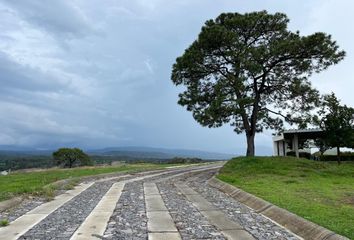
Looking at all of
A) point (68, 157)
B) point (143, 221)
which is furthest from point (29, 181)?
point (68, 157)

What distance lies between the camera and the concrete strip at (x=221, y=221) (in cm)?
745

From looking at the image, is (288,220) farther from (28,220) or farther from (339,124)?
(339,124)

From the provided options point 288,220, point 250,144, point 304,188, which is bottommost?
point 288,220

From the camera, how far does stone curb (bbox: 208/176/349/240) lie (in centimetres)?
699

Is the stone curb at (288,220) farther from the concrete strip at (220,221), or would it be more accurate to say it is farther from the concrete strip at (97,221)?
the concrete strip at (97,221)

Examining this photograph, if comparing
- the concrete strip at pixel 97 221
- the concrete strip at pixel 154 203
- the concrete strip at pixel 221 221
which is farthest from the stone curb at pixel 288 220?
the concrete strip at pixel 97 221

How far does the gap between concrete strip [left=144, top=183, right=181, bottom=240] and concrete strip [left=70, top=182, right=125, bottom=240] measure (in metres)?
0.97

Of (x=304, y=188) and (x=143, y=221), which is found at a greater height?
(x=304, y=188)

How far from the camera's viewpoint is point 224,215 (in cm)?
966

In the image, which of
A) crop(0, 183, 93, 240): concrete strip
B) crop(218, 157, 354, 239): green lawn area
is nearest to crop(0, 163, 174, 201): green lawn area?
crop(0, 183, 93, 240): concrete strip

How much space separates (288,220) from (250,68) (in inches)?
647

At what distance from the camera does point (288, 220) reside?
8.46 metres

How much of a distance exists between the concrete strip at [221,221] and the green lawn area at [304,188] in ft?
4.85

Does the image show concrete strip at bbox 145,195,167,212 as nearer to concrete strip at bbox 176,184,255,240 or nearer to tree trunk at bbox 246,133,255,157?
concrete strip at bbox 176,184,255,240
